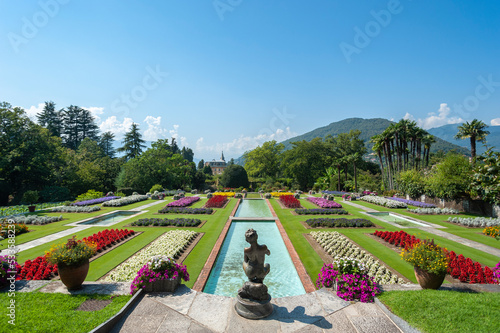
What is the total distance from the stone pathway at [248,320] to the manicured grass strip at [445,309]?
35 centimetres

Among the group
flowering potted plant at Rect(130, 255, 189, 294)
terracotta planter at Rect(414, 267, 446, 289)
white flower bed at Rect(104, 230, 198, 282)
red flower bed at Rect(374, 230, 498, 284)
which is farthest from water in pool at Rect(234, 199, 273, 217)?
terracotta planter at Rect(414, 267, 446, 289)

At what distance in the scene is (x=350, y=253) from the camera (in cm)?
1097

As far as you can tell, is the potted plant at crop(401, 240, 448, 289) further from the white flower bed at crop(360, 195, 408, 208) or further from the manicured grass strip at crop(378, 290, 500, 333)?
the white flower bed at crop(360, 195, 408, 208)

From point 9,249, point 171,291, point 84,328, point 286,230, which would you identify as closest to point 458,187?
point 286,230

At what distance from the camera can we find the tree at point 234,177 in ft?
151

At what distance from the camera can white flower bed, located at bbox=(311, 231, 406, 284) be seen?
8320 mm

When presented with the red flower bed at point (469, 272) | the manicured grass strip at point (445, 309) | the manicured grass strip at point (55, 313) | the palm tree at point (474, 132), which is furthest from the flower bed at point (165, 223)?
the palm tree at point (474, 132)

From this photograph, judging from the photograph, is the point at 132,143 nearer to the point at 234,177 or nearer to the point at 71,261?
the point at 234,177

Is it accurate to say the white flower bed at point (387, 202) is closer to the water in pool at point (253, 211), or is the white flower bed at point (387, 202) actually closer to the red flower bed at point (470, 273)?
the water in pool at point (253, 211)

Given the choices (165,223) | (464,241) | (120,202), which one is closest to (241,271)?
(165,223)

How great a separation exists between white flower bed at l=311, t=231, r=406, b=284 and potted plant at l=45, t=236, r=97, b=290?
23.7ft

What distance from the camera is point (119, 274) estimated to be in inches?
339

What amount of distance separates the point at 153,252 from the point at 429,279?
10.0 meters

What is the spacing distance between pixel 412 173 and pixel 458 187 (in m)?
8.07
